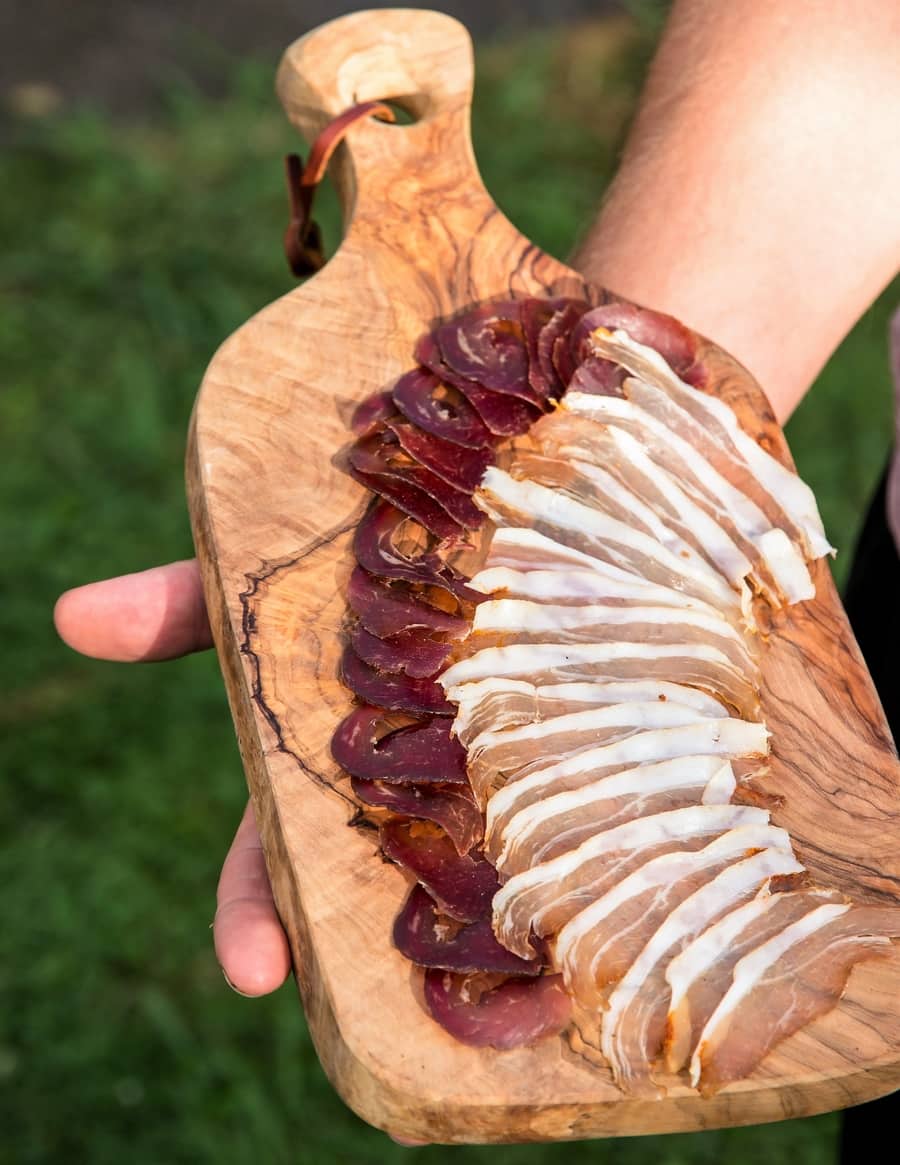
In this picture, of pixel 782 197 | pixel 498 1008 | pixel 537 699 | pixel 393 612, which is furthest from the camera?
pixel 782 197

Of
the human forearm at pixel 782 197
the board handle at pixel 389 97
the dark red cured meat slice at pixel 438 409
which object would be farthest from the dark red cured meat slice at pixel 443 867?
the board handle at pixel 389 97

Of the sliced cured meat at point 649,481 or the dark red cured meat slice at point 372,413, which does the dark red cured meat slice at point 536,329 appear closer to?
the sliced cured meat at point 649,481

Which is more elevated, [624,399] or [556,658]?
[624,399]

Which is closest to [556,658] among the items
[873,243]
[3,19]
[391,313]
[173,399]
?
Result: [391,313]

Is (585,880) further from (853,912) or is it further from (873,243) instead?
(873,243)

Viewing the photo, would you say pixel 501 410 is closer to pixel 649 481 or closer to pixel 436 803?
pixel 649 481

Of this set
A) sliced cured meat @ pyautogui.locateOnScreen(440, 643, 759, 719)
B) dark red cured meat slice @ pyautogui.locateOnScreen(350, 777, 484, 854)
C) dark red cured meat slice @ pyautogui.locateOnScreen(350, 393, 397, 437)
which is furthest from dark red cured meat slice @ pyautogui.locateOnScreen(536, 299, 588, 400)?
dark red cured meat slice @ pyautogui.locateOnScreen(350, 777, 484, 854)

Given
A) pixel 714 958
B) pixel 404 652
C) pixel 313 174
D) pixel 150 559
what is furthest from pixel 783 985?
pixel 150 559
